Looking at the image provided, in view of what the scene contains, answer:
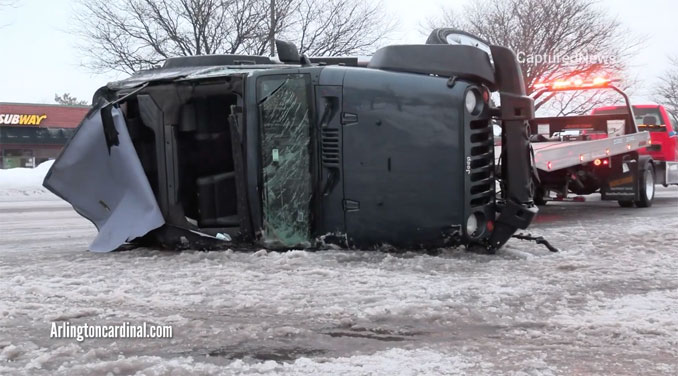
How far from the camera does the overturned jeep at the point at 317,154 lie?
6137 mm

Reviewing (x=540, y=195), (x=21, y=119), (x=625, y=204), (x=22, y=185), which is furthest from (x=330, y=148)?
(x=21, y=119)

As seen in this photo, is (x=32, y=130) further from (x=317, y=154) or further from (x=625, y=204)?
(x=317, y=154)

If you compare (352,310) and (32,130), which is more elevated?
(32,130)

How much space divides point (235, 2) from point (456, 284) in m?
20.3

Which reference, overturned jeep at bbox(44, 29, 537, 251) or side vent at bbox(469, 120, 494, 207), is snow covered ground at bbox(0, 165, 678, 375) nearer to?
overturned jeep at bbox(44, 29, 537, 251)

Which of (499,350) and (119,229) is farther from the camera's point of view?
(119,229)

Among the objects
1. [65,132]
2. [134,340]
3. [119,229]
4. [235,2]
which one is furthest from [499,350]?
[65,132]

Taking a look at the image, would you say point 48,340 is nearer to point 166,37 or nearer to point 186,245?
point 186,245

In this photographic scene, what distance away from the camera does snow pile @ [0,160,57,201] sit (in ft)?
66.4

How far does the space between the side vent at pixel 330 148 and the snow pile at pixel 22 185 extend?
14955 mm

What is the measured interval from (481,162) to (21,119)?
5035 centimetres

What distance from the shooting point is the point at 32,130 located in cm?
5128

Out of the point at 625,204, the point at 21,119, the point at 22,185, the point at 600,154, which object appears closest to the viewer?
the point at 600,154

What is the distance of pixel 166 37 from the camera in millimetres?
24297
